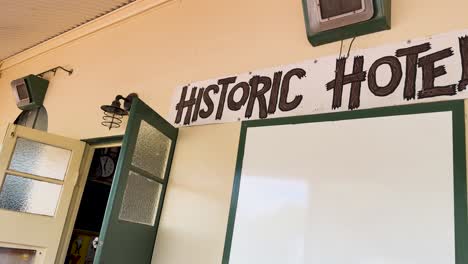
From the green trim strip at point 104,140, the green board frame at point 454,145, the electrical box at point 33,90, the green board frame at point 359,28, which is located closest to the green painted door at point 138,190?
the green board frame at point 454,145

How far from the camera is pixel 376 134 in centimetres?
180

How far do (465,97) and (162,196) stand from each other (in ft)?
5.65

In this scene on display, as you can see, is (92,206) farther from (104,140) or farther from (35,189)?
(104,140)

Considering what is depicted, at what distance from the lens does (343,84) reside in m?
1.99

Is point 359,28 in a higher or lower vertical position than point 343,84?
higher

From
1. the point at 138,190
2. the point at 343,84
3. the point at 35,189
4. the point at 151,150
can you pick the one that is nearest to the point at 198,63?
the point at 151,150

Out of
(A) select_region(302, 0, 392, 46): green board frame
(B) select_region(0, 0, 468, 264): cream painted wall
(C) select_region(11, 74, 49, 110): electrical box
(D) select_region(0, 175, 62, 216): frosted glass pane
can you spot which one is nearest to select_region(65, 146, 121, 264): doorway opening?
(B) select_region(0, 0, 468, 264): cream painted wall

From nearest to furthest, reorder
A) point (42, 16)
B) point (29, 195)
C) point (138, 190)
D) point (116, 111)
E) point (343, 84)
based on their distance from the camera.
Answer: point (343, 84)
point (138, 190)
point (116, 111)
point (29, 195)
point (42, 16)

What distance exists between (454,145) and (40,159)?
2.86 metres

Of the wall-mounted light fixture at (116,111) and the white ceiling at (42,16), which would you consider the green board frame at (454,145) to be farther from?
the white ceiling at (42,16)

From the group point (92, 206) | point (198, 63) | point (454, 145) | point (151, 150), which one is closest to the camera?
point (454, 145)

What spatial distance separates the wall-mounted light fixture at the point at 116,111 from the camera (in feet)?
9.36

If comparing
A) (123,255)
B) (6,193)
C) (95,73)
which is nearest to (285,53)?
(123,255)

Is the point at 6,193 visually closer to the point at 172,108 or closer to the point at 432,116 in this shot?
the point at 172,108
